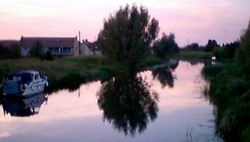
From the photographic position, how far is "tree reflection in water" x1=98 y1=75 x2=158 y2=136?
1904 cm

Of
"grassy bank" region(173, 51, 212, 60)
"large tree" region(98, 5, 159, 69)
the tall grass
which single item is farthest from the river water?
"grassy bank" region(173, 51, 212, 60)

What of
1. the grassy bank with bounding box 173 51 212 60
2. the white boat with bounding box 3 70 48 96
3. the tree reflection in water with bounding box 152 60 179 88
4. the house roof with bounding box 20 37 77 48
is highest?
the house roof with bounding box 20 37 77 48

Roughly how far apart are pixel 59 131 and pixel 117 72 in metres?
36.0

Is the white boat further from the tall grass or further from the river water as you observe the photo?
the tall grass

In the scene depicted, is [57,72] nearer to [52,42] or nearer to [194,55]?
[52,42]

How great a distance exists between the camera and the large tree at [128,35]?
53.7 metres

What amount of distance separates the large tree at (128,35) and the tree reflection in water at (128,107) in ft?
65.7

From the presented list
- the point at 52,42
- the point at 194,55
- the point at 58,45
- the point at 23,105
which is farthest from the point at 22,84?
the point at 194,55

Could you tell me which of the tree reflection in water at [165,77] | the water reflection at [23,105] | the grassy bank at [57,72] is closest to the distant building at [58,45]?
the tree reflection in water at [165,77]

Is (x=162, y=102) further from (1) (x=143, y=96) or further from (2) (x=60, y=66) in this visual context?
(2) (x=60, y=66)

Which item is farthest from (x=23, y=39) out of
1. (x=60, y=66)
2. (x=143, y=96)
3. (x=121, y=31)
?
(x=143, y=96)

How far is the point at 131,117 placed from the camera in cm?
2086

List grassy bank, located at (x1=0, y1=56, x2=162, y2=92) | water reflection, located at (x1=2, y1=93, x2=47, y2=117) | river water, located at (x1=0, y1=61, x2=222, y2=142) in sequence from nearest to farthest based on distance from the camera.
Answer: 1. river water, located at (x1=0, y1=61, x2=222, y2=142)
2. water reflection, located at (x1=2, y1=93, x2=47, y2=117)
3. grassy bank, located at (x1=0, y1=56, x2=162, y2=92)

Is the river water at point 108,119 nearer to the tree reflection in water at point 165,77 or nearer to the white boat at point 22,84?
the white boat at point 22,84
